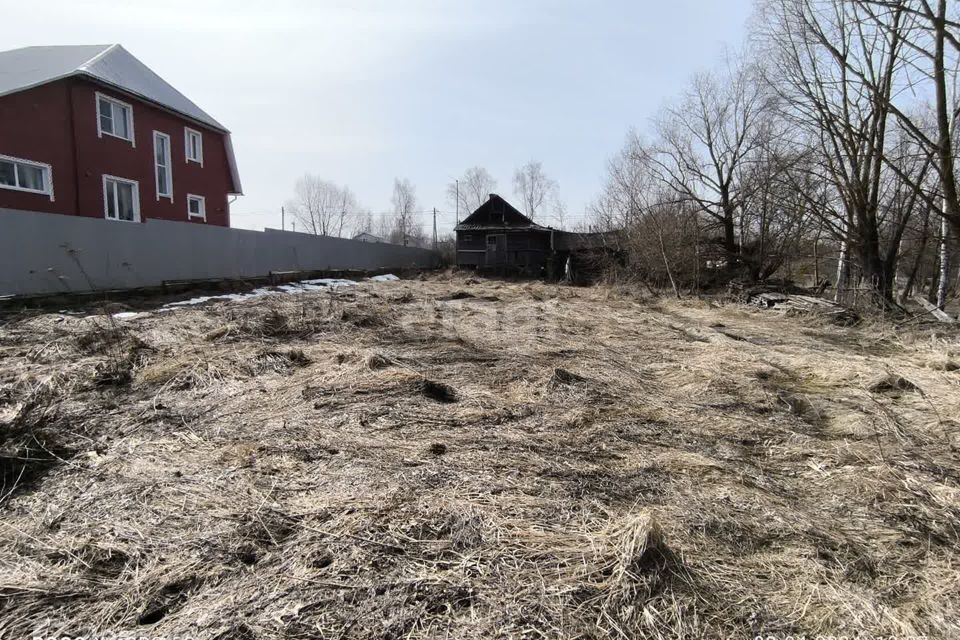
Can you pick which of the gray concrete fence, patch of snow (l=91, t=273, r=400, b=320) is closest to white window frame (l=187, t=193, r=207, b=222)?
the gray concrete fence

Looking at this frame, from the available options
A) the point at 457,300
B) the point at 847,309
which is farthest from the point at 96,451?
the point at 847,309

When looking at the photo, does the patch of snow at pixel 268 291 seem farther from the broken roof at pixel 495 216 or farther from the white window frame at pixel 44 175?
the broken roof at pixel 495 216

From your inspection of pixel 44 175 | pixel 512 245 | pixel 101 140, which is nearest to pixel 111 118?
pixel 101 140

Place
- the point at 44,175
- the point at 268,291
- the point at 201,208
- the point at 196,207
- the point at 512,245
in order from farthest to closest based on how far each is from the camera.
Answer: the point at 512,245 < the point at 201,208 < the point at 196,207 < the point at 268,291 < the point at 44,175

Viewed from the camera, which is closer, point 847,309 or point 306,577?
point 306,577

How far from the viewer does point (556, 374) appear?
4637 mm

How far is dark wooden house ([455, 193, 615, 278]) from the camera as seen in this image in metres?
28.6

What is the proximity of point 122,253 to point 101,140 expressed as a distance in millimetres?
5747

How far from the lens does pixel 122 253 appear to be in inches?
471

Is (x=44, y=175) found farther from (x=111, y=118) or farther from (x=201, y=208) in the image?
(x=201, y=208)

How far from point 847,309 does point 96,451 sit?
1259cm

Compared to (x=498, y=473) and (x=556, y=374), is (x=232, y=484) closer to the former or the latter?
(x=498, y=473)

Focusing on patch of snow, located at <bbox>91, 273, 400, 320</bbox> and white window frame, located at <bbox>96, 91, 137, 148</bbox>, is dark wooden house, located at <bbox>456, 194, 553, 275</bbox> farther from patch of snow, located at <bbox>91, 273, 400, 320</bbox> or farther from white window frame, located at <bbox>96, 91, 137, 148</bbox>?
white window frame, located at <bbox>96, 91, 137, 148</bbox>

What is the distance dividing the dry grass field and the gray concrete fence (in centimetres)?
651
